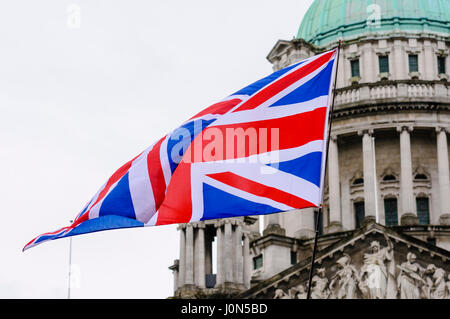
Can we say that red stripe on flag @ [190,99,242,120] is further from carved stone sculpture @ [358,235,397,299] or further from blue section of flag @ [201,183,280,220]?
carved stone sculpture @ [358,235,397,299]

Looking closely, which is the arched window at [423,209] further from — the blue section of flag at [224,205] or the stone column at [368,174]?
the blue section of flag at [224,205]

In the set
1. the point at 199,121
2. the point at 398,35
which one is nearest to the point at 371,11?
the point at 398,35

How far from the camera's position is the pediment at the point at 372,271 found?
46.2 m

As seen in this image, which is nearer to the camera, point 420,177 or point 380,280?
point 380,280

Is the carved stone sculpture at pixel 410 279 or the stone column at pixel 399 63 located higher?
the stone column at pixel 399 63

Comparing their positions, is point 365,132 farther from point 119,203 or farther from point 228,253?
point 119,203

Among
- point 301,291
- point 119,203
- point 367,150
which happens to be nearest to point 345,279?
point 301,291

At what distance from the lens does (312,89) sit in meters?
19.7

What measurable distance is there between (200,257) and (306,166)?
3936cm

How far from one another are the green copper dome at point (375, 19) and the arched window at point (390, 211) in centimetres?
1135

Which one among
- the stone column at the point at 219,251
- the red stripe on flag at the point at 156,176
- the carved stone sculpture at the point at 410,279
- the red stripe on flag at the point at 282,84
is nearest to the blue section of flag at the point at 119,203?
the red stripe on flag at the point at 156,176

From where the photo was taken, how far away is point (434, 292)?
46062mm
